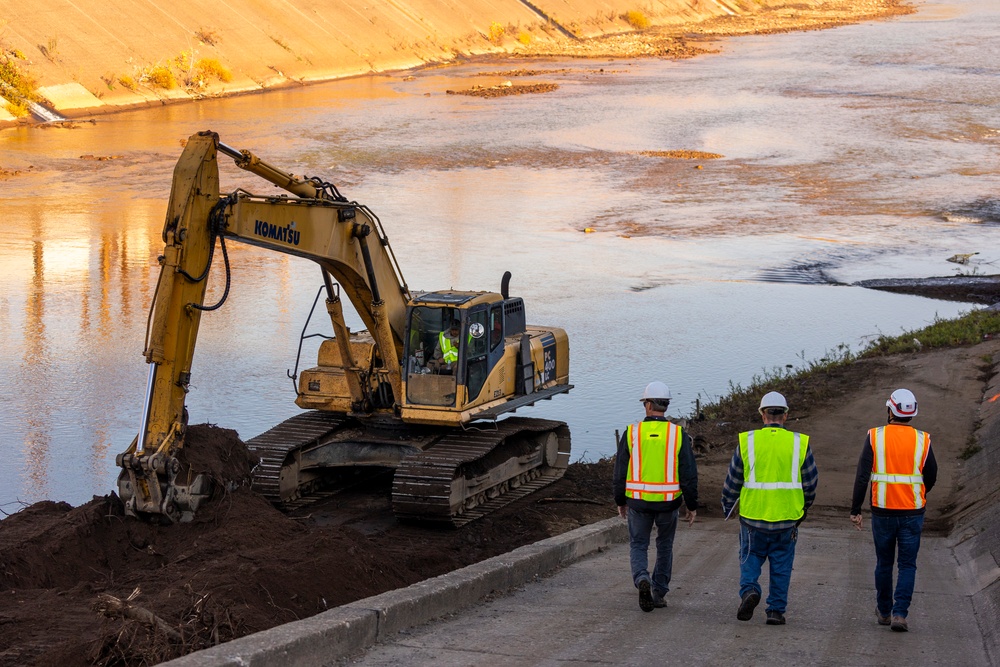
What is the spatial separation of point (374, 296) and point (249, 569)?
15.4 feet

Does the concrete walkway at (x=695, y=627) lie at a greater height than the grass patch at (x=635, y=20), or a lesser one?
lesser

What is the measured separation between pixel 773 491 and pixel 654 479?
87cm

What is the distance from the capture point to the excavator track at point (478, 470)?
43.2 feet

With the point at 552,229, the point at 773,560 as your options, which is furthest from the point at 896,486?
the point at 552,229

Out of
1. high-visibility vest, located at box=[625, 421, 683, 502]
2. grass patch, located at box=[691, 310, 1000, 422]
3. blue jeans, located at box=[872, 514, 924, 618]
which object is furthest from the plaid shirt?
grass patch, located at box=[691, 310, 1000, 422]

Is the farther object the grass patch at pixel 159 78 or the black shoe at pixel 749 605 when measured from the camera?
the grass patch at pixel 159 78

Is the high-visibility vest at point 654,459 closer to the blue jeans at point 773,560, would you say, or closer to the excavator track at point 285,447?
the blue jeans at point 773,560

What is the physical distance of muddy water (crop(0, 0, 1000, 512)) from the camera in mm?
19141

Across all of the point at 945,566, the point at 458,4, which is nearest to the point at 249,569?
the point at 945,566

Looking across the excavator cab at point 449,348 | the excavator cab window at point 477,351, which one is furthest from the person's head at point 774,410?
the excavator cab window at point 477,351

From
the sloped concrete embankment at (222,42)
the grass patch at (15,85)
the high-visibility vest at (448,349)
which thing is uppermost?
the sloped concrete embankment at (222,42)

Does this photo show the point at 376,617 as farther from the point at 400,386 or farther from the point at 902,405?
the point at 400,386

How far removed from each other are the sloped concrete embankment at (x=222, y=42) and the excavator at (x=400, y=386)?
33142mm

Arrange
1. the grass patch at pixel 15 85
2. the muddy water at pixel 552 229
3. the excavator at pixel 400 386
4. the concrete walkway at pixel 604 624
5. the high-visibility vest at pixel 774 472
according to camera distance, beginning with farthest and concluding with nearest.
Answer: the grass patch at pixel 15 85 → the muddy water at pixel 552 229 → the excavator at pixel 400 386 → the high-visibility vest at pixel 774 472 → the concrete walkway at pixel 604 624
